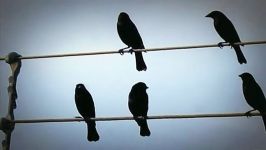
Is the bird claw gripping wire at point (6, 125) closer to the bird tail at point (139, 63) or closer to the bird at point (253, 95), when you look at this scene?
the bird tail at point (139, 63)

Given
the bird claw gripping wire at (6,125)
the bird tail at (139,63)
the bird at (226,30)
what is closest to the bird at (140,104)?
the bird tail at (139,63)

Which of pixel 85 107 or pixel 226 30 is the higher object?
pixel 226 30

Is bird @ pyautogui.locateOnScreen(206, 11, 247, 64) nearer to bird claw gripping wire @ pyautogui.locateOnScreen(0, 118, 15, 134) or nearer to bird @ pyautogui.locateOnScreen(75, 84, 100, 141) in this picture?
bird @ pyautogui.locateOnScreen(75, 84, 100, 141)

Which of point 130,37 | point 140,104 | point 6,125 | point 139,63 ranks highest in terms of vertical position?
point 130,37

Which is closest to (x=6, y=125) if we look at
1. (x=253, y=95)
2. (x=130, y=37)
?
(x=130, y=37)

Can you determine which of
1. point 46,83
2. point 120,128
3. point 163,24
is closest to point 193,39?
point 163,24

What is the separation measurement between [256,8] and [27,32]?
4.88 feet

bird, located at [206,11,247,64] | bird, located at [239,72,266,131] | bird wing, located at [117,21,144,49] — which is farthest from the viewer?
bird wing, located at [117,21,144,49]

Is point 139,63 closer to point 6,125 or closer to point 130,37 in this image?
point 130,37

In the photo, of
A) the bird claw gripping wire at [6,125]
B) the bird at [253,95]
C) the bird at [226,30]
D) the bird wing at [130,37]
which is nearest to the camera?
the bird claw gripping wire at [6,125]

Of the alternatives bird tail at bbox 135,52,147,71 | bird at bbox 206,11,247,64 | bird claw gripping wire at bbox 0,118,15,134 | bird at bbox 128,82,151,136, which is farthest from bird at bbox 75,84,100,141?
bird at bbox 206,11,247,64

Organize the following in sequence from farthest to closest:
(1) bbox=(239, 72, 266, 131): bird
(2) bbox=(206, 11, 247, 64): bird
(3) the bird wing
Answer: (3) the bird wing → (2) bbox=(206, 11, 247, 64): bird → (1) bbox=(239, 72, 266, 131): bird

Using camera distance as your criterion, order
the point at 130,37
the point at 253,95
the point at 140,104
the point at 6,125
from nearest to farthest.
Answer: the point at 6,125, the point at 253,95, the point at 140,104, the point at 130,37

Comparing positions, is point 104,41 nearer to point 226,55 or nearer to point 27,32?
point 27,32
